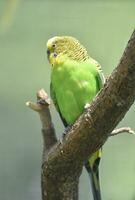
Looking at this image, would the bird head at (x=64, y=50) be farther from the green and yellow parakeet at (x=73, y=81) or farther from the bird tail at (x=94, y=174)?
the bird tail at (x=94, y=174)

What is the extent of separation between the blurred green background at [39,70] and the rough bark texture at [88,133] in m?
0.62

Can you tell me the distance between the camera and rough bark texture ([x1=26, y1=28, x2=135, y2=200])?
27.2 inches

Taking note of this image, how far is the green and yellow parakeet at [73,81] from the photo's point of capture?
3.39 ft

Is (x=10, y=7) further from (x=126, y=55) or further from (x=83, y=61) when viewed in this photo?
(x=83, y=61)

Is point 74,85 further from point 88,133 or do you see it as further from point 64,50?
point 88,133

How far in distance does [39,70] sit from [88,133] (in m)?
0.76

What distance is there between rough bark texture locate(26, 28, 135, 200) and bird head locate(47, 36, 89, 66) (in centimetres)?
21

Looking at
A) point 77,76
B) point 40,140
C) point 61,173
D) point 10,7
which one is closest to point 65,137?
point 61,173

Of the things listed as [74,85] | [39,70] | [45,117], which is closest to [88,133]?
[45,117]

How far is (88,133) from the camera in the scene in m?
0.79

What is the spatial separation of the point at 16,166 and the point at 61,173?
703mm

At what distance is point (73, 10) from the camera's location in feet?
4.98

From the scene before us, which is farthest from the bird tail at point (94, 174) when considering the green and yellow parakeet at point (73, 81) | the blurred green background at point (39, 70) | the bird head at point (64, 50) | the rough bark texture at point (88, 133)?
the blurred green background at point (39, 70)

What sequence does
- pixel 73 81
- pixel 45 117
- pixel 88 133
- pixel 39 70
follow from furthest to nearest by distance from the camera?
1. pixel 39 70
2. pixel 73 81
3. pixel 45 117
4. pixel 88 133
